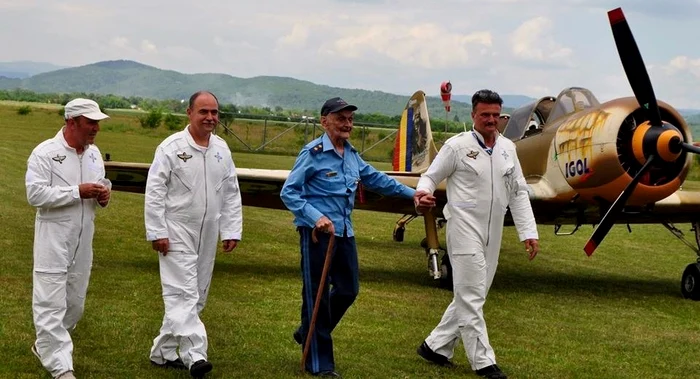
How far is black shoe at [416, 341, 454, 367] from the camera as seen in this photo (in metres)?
7.57

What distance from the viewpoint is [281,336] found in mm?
8453

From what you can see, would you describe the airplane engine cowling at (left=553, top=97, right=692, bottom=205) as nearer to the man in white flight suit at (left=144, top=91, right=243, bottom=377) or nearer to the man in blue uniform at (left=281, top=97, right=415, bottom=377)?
the man in blue uniform at (left=281, top=97, right=415, bottom=377)

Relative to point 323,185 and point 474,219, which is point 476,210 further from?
point 323,185

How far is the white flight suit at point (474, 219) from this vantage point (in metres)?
7.18

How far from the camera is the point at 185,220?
6613 millimetres

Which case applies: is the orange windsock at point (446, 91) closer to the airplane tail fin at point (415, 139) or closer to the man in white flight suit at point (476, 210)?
the airplane tail fin at point (415, 139)

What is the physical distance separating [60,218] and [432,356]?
9.38 ft

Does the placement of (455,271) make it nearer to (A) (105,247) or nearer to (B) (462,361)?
(B) (462,361)

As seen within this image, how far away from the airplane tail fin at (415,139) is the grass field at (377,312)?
1.43 meters

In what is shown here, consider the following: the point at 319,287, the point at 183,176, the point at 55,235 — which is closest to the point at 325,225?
the point at 319,287

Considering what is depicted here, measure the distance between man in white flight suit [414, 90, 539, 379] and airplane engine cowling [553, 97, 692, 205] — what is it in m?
4.14

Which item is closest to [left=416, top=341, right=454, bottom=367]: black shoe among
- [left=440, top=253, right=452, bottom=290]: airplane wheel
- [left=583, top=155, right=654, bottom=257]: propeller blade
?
[left=583, top=155, right=654, bottom=257]: propeller blade

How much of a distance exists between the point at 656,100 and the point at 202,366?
6.50 m

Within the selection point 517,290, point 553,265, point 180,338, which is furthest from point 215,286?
point 553,265
